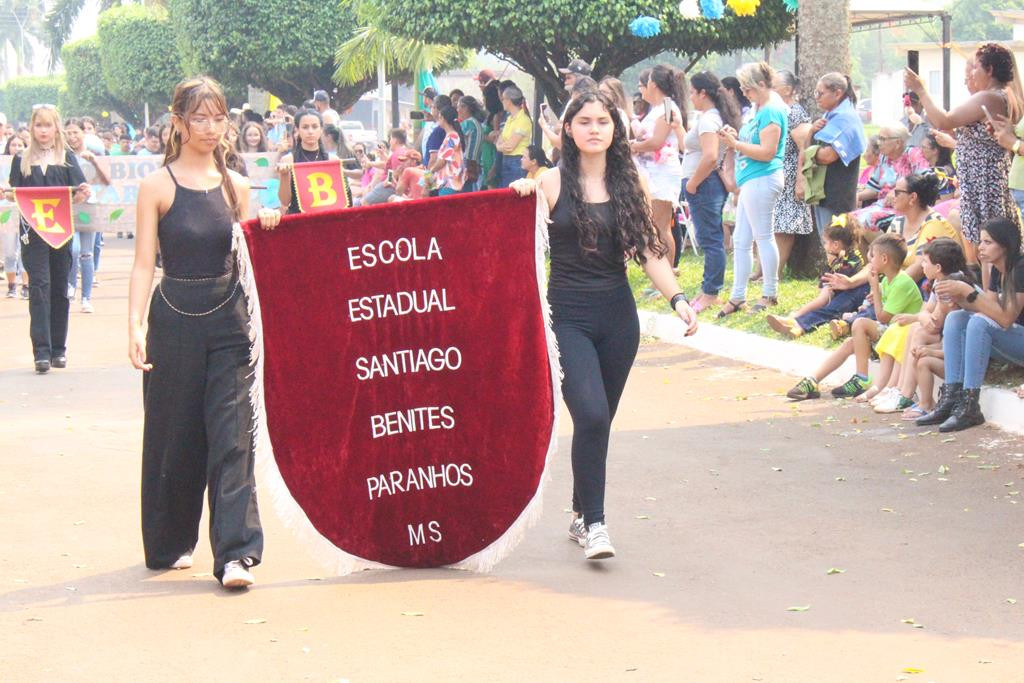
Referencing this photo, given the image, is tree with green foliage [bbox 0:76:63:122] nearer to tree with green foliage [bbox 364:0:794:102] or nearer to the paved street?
tree with green foliage [bbox 364:0:794:102]

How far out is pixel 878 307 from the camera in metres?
10.3

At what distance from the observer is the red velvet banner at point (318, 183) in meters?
11.3

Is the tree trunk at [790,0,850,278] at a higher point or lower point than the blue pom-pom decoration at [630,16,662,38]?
lower

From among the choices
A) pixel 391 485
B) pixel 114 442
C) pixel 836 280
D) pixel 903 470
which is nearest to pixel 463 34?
pixel 836 280

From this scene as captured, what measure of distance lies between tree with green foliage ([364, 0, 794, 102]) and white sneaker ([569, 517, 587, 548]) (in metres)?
14.5

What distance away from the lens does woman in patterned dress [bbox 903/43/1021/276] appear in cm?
945

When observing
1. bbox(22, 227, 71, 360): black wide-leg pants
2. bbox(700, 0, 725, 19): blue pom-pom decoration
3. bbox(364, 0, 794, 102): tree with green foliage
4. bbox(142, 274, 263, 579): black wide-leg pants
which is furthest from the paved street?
bbox(364, 0, 794, 102): tree with green foliage

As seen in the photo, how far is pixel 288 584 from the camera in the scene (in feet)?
20.2

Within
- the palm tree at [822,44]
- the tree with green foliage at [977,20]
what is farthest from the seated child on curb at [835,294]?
the tree with green foliage at [977,20]

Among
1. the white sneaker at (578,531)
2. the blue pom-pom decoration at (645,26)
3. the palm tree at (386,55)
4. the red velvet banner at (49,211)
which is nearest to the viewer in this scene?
the white sneaker at (578,531)

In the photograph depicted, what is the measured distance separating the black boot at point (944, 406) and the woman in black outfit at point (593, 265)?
323 centimetres

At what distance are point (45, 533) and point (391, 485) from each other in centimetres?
180

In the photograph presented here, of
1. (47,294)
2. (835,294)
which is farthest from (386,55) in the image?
(835,294)

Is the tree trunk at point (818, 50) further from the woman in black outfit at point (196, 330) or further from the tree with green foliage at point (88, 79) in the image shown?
the tree with green foliage at point (88, 79)
